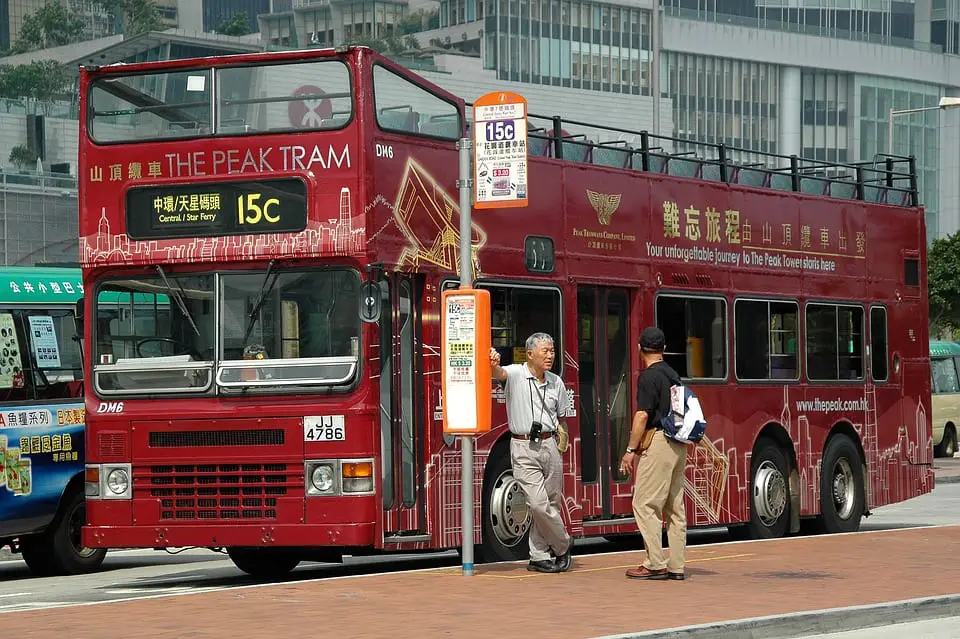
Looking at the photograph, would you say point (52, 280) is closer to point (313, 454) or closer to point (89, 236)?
point (89, 236)

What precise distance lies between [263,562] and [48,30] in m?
166

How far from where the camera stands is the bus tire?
16.8m

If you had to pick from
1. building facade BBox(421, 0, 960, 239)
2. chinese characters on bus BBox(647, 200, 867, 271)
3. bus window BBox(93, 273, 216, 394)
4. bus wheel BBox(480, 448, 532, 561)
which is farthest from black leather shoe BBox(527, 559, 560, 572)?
building facade BBox(421, 0, 960, 239)

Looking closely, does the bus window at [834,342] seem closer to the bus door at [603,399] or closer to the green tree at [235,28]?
the bus door at [603,399]

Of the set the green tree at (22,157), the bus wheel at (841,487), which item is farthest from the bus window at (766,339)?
the green tree at (22,157)

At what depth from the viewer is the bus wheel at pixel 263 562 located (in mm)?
15125

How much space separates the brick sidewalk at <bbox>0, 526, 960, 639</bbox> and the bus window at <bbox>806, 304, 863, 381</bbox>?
4.29 meters

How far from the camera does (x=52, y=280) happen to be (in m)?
17.0

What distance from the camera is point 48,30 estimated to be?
174 meters

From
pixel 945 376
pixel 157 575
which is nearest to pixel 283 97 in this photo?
pixel 157 575

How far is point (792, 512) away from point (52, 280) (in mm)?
7869

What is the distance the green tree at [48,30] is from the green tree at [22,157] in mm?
74783

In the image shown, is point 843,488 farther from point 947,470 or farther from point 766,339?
point 947,470

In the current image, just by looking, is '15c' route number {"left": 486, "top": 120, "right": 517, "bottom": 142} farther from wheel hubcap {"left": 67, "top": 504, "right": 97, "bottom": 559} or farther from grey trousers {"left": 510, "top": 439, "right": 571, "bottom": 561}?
wheel hubcap {"left": 67, "top": 504, "right": 97, "bottom": 559}
